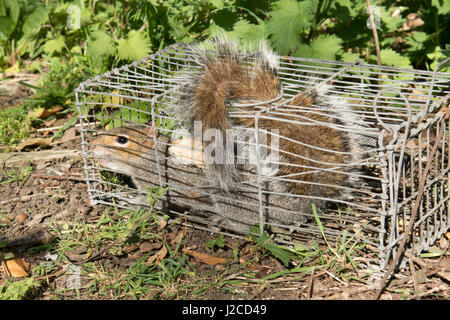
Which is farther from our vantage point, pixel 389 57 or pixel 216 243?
pixel 389 57

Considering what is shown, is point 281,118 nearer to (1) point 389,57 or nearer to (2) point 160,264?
(2) point 160,264

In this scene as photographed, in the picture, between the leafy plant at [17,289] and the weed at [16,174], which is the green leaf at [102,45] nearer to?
the weed at [16,174]

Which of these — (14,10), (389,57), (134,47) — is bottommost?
(389,57)

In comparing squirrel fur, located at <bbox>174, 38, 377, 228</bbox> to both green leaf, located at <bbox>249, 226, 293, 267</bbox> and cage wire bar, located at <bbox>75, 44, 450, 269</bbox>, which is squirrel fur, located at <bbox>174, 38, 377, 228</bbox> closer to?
cage wire bar, located at <bbox>75, 44, 450, 269</bbox>

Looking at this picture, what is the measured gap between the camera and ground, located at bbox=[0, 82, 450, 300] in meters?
2.34

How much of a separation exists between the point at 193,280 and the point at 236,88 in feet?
3.21

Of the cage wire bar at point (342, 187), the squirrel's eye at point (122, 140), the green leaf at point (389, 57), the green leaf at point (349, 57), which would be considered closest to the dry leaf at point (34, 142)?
the cage wire bar at point (342, 187)

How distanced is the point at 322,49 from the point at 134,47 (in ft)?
4.31

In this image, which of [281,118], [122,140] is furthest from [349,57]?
[122,140]

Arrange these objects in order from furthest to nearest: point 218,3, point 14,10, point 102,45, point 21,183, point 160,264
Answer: point 14,10 → point 102,45 → point 218,3 → point 21,183 → point 160,264

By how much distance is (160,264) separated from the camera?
8.23ft

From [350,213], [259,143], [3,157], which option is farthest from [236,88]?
[3,157]

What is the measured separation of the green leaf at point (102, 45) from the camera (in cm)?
371

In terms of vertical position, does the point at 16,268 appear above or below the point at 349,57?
below
